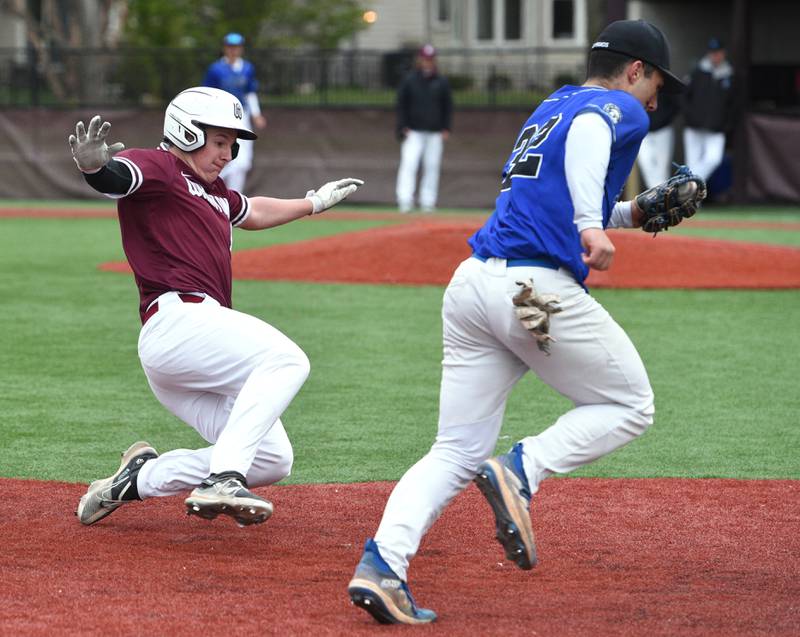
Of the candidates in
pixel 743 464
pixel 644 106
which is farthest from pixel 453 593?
pixel 743 464

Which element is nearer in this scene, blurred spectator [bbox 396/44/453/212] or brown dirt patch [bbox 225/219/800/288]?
brown dirt patch [bbox 225/219/800/288]

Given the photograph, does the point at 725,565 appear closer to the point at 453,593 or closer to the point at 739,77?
the point at 453,593

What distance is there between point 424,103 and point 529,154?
1507cm

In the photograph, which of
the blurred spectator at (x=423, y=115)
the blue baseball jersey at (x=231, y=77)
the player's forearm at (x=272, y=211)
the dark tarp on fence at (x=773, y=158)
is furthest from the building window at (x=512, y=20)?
the player's forearm at (x=272, y=211)

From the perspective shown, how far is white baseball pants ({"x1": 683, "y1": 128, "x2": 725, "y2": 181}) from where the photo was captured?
66.3ft

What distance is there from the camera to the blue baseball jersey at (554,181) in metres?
4.29

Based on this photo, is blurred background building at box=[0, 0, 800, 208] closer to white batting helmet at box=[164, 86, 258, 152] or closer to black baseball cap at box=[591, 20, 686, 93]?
white batting helmet at box=[164, 86, 258, 152]

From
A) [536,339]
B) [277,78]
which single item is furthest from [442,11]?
[536,339]

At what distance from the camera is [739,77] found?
20703mm

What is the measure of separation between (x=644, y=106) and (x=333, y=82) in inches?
729

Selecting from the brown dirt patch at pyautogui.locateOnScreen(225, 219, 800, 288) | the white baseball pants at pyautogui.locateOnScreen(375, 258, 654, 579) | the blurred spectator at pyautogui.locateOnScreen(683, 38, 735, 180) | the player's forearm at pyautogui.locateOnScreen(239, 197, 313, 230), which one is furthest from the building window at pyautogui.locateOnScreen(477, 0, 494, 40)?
the white baseball pants at pyautogui.locateOnScreen(375, 258, 654, 579)

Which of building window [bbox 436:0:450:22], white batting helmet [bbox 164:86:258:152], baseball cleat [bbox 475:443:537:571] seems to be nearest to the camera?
baseball cleat [bbox 475:443:537:571]

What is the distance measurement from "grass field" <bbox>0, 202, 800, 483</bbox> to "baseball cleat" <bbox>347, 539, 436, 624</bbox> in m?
2.08

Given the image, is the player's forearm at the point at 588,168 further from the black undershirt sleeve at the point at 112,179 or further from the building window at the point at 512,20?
the building window at the point at 512,20
